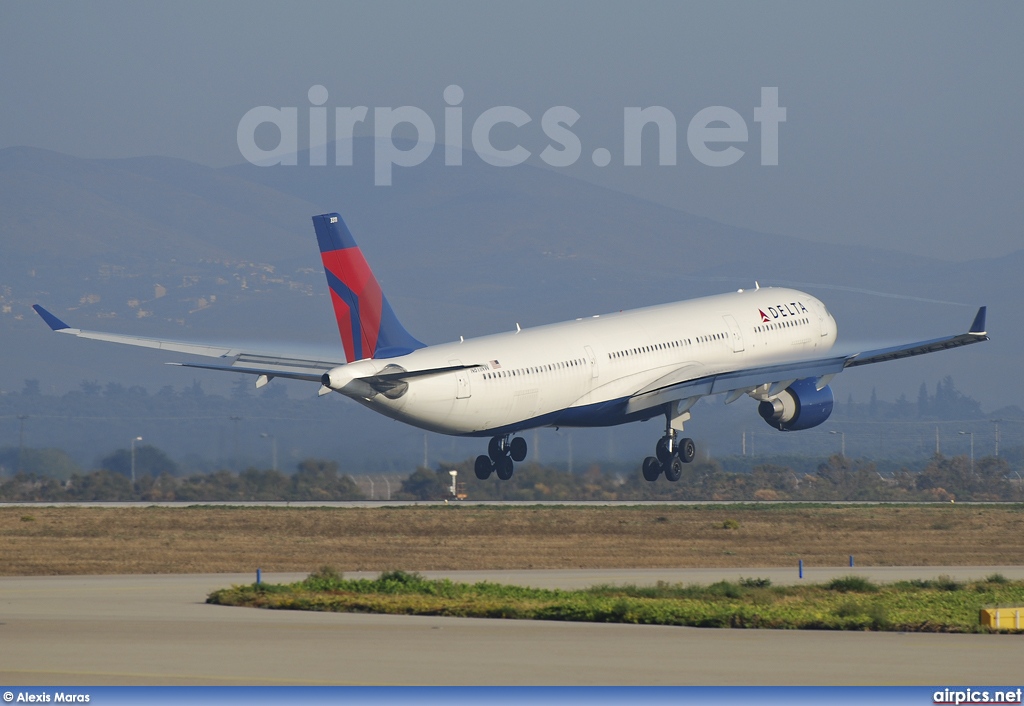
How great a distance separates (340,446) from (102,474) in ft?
61.3

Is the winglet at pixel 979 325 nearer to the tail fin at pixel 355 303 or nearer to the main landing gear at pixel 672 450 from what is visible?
the main landing gear at pixel 672 450

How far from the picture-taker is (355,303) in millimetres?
61031

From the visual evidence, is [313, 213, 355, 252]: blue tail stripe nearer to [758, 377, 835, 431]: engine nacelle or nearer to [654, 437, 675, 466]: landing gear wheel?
[654, 437, 675, 466]: landing gear wheel

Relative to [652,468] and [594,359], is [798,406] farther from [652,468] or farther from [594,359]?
[594,359]

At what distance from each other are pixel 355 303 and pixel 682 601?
1810 centimetres

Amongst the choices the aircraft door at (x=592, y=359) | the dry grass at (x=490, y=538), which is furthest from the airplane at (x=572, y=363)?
the dry grass at (x=490, y=538)

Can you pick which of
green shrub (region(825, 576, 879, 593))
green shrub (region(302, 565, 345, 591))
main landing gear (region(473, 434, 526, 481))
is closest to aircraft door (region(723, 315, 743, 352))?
main landing gear (region(473, 434, 526, 481))

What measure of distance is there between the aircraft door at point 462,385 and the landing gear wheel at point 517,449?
8348mm

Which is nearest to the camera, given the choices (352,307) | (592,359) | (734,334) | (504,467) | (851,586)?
(851,586)

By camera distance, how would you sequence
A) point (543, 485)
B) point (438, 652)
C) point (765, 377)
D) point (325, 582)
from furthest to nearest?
Answer: point (543, 485)
point (765, 377)
point (325, 582)
point (438, 652)

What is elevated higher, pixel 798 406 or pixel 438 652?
pixel 798 406

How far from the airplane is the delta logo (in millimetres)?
64

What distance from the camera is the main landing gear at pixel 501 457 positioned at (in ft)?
219

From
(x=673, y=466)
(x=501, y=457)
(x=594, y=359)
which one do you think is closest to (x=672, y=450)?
(x=673, y=466)
